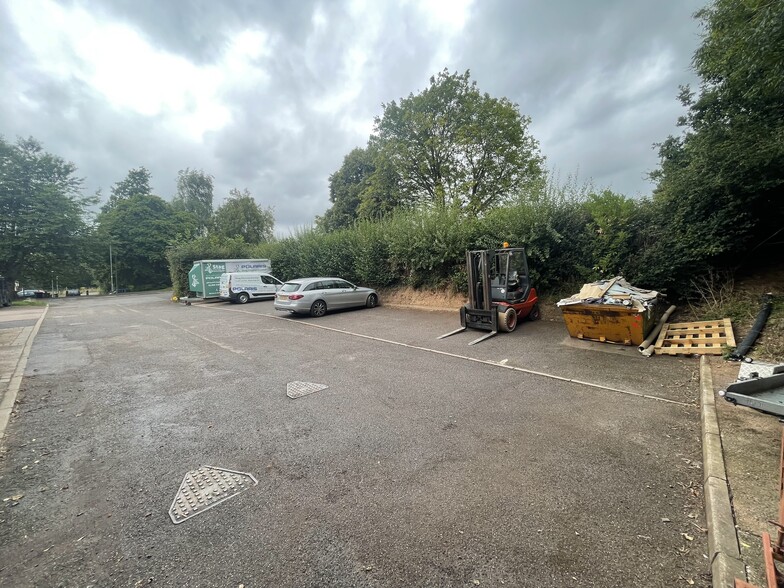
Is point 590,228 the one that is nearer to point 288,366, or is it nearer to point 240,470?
point 288,366

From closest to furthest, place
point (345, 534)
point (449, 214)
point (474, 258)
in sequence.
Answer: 1. point (345, 534)
2. point (474, 258)
3. point (449, 214)

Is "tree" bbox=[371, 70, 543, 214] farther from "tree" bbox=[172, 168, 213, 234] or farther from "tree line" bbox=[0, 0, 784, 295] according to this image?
"tree" bbox=[172, 168, 213, 234]

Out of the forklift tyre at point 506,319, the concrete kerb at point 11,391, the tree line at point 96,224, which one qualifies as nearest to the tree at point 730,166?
the forklift tyre at point 506,319

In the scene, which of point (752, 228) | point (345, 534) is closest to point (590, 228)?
point (752, 228)

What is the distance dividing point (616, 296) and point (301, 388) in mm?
6432

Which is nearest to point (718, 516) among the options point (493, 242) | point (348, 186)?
point (493, 242)

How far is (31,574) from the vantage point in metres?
1.98

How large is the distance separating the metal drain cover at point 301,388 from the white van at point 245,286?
1539cm

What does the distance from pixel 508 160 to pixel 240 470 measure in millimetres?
22332

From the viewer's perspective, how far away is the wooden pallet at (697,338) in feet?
18.5

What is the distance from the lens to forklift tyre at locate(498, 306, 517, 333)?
321 inches

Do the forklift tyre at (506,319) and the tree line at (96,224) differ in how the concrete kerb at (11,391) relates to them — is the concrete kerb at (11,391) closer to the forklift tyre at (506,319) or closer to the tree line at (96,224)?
the forklift tyre at (506,319)

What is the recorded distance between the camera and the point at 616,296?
257 inches

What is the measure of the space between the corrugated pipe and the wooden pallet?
202mm
